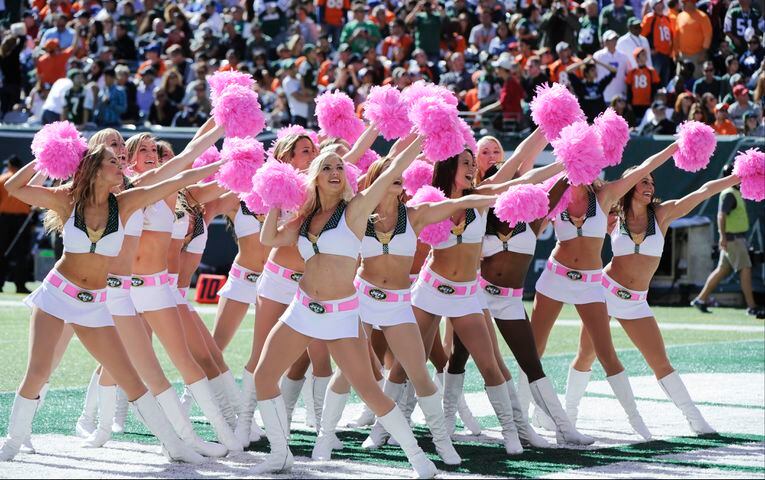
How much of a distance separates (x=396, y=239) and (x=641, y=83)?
10019 mm

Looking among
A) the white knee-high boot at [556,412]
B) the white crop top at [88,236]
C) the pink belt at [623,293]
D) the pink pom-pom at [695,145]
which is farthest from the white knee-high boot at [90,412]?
the pink pom-pom at [695,145]

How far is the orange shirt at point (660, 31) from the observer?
16297 mm

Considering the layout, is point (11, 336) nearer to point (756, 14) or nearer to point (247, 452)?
point (247, 452)

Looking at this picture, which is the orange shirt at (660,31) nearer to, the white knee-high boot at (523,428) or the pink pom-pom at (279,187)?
the white knee-high boot at (523,428)

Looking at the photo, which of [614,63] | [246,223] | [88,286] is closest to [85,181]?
[88,286]

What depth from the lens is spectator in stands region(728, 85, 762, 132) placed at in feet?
49.0

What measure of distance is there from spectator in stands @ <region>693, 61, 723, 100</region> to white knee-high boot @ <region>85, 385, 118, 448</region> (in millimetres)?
10478

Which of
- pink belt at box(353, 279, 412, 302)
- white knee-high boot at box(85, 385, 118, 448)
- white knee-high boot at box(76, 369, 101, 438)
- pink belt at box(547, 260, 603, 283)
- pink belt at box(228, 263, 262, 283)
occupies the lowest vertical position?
white knee-high boot at box(76, 369, 101, 438)

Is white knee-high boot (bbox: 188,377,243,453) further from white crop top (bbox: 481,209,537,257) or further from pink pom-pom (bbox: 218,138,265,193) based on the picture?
white crop top (bbox: 481,209,537,257)

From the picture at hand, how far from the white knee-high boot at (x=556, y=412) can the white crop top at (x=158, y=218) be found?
83.9 inches

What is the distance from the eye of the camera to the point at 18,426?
20.0 feet

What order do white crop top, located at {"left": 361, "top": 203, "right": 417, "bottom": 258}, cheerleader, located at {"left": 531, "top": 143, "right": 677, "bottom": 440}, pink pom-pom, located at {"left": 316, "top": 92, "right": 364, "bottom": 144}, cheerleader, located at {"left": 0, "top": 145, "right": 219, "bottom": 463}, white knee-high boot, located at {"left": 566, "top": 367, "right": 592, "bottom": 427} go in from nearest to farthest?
1. cheerleader, located at {"left": 0, "top": 145, "right": 219, "bottom": 463}
2. white crop top, located at {"left": 361, "top": 203, "right": 417, "bottom": 258}
3. cheerleader, located at {"left": 531, "top": 143, "right": 677, "bottom": 440}
4. pink pom-pom, located at {"left": 316, "top": 92, "right": 364, "bottom": 144}
5. white knee-high boot, located at {"left": 566, "top": 367, "right": 592, "bottom": 427}

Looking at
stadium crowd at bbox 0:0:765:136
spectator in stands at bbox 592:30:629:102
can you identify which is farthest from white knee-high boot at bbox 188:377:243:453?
spectator in stands at bbox 592:30:629:102

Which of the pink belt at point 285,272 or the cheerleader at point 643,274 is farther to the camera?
the cheerleader at point 643,274
